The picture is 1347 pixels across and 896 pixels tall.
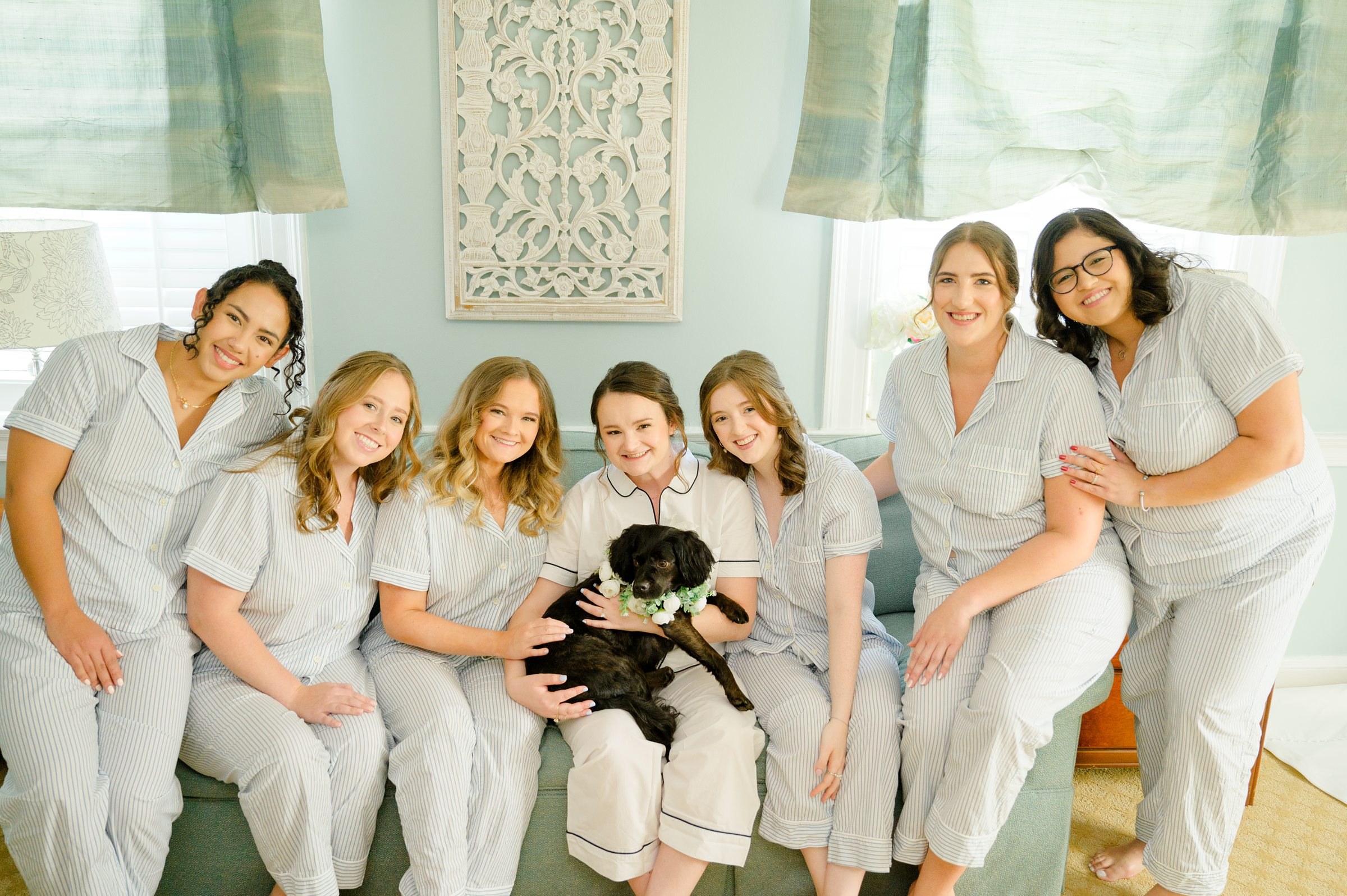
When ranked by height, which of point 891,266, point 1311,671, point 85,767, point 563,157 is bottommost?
point 1311,671

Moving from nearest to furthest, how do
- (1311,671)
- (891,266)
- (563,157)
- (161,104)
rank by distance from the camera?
(161,104)
(563,157)
(891,266)
(1311,671)

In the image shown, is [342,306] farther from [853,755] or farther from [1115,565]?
[1115,565]

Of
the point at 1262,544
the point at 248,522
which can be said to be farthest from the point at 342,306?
the point at 1262,544

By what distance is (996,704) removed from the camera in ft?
5.56

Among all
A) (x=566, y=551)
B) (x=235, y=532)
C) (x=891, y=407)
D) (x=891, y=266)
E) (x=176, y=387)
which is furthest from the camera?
(x=891, y=266)

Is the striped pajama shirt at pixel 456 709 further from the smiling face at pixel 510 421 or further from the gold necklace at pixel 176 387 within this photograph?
the gold necklace at pixel 176 387

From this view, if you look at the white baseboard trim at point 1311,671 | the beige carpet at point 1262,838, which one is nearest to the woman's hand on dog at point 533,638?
the beige carpet at point 1262,838

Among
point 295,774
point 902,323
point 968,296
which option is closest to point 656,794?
point 295,774

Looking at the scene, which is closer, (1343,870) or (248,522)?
(248,522)

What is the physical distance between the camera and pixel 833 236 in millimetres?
2701

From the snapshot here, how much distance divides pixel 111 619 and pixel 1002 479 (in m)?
1.93

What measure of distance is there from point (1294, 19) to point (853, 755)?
8.04 ft

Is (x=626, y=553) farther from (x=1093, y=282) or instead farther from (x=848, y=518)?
(x=1093, y=282)

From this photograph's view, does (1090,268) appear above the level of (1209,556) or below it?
above
